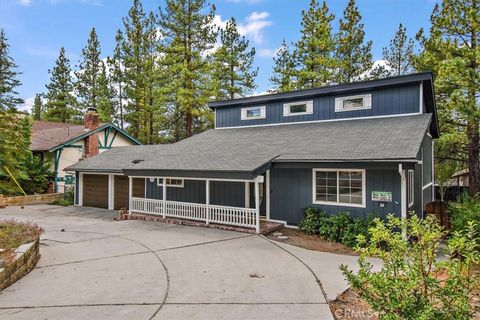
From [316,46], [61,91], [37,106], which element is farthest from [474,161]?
[37,106]

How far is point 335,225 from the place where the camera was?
983 centimetres

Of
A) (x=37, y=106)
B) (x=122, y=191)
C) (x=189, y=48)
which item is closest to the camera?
(x=122, y=191)

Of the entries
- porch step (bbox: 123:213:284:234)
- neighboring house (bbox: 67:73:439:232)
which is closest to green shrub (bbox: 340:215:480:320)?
neighboring house (bbox: 67:73:439:232)

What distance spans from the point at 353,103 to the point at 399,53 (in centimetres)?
1565

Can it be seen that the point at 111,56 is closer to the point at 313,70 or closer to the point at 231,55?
the point at 231,55

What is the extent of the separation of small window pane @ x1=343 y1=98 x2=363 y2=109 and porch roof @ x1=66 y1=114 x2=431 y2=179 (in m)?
0.75

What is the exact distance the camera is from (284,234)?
10.5 meters

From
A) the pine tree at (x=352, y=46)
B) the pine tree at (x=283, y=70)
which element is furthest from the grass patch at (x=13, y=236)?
the pine tree at (x=352, y=46)

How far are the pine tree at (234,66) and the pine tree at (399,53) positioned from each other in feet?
36.7

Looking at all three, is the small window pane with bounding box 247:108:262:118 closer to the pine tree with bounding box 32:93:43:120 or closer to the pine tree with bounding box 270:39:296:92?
the pine tree with bounding box 270:39:296:92

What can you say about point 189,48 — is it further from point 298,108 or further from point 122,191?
point 298,108

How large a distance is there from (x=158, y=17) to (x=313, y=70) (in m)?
13.2

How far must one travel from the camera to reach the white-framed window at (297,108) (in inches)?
576

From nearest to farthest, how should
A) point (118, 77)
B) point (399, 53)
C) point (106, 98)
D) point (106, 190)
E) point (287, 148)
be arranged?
point (287, 148) < point (106, 190) < point (399, 53) < point (118, 77) < point (106, 98)
